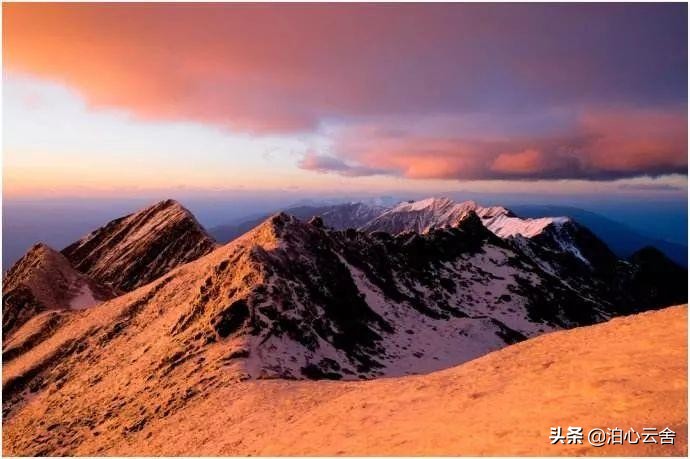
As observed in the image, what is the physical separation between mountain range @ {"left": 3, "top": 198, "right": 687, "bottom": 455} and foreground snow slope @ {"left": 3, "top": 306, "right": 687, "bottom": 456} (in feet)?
11.7

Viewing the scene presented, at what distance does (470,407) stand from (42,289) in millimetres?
86845

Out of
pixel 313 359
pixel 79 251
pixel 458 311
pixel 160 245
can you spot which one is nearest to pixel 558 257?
pixel 458 311

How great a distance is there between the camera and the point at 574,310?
88.8 metres

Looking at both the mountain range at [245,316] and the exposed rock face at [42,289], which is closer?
the mountain range at [245,316]

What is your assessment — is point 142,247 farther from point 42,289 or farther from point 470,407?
point 470,407

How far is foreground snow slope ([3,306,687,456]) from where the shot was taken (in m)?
14.5

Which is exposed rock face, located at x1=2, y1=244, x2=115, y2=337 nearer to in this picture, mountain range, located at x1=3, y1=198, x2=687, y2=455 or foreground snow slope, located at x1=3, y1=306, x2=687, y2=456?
mountain range, located at x1=3, y1=198, x2=687, y2=455

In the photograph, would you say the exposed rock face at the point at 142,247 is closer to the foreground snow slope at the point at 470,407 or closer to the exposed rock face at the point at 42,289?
the exposed rock face at the point at 42,289

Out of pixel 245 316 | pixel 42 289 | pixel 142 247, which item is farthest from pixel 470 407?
pixel 142 247

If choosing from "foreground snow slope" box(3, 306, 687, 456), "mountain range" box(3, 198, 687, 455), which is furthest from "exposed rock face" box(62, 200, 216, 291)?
"foreground snow slope" box(3, 306, 687, 456)

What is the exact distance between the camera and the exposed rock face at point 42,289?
75.9 m

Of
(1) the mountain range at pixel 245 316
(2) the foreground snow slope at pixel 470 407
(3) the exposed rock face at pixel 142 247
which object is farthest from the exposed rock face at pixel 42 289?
(2) the foreground snow slope at pixel 470 407

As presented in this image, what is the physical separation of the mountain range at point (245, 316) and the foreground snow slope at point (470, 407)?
3579 millimetres

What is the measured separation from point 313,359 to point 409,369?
10828mm
